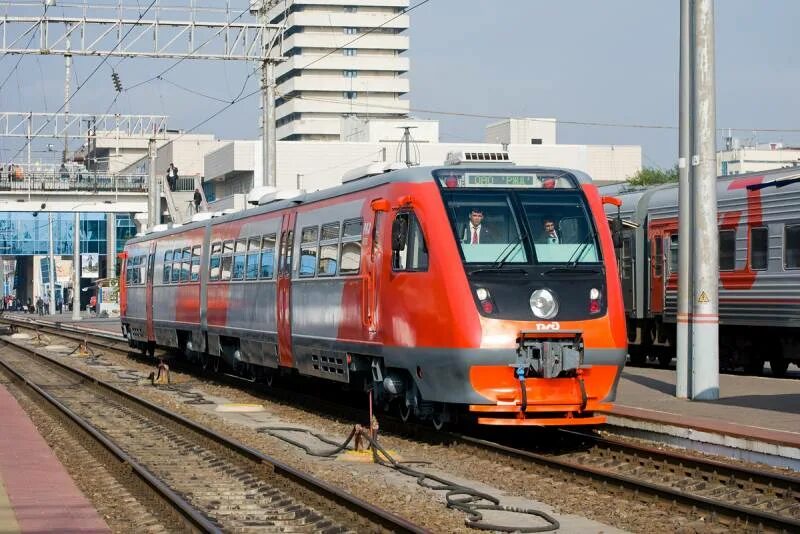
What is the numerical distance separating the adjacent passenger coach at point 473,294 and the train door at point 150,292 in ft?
51.1

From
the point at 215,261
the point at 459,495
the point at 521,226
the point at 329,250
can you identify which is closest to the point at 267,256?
the point at 329,250

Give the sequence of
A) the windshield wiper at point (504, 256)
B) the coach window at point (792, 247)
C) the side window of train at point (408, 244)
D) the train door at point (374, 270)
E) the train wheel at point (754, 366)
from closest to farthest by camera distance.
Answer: the windshield wiper at point (504, 256), the side window of train at point (408, 244), the train door at point (374, 270), the coach window at point (792, 247), the train wheel at point (754, 366)

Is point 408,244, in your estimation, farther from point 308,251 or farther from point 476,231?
point 308,251

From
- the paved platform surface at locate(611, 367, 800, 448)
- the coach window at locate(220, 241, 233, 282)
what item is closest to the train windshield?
the paved platform surface at locate(611, 367, 800, 448)

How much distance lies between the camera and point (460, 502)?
11695 millimetres

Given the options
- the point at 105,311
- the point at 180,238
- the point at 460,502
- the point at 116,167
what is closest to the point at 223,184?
the point at 105,311

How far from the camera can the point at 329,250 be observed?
19297 millimetres

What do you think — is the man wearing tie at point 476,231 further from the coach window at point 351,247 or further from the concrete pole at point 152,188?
the concrete pole at point 152,188

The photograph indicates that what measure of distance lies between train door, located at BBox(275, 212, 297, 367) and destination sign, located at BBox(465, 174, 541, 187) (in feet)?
19.0

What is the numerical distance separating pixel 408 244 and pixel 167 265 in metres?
17.2

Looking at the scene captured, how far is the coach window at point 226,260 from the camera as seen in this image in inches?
1008

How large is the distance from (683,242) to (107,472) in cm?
969

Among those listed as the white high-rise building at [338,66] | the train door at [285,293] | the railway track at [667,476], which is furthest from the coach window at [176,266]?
the white high-rise building at [338,66]

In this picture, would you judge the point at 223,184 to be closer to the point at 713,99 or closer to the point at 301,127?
the point at 301,127
